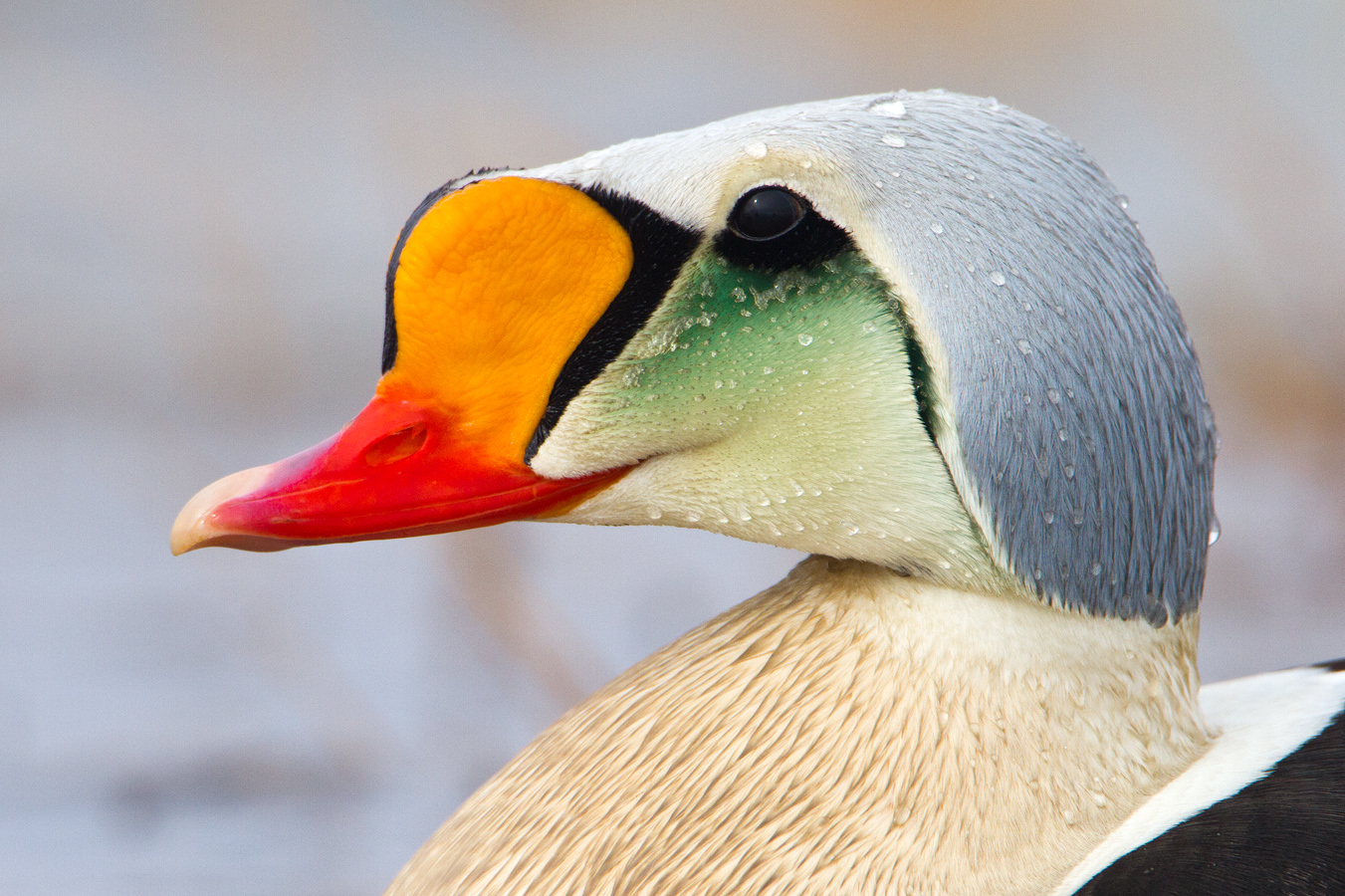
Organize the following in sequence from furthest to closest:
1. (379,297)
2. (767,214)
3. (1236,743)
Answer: (379,297) → (1236,743) → (767,214)

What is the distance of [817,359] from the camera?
26.9 inches

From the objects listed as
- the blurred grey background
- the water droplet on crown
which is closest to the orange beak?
the water droplet on crown

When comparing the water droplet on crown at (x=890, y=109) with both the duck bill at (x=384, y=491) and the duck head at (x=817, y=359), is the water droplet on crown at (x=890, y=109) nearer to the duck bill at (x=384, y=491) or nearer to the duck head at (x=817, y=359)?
the duck head at (x=817, y=359)

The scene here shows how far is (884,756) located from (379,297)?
2284mm

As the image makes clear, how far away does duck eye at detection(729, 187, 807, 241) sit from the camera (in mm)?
656

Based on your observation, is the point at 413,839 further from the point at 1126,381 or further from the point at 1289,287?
the point at 1289,287

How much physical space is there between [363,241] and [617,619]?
1.14m

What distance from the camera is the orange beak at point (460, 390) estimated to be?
67 cm

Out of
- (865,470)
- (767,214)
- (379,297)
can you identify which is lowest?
(865,470)

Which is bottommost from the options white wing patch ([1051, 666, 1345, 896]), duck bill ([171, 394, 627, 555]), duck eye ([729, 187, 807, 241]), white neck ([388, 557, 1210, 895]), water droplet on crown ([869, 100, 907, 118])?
white wing patch ([1051, 666, 1345, 896])

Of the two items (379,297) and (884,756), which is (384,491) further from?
(379,297)

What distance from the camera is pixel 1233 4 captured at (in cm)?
263

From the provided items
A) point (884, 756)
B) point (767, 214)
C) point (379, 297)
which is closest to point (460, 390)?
point (767, 214)

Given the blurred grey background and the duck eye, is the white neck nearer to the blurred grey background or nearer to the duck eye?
the duck eye
